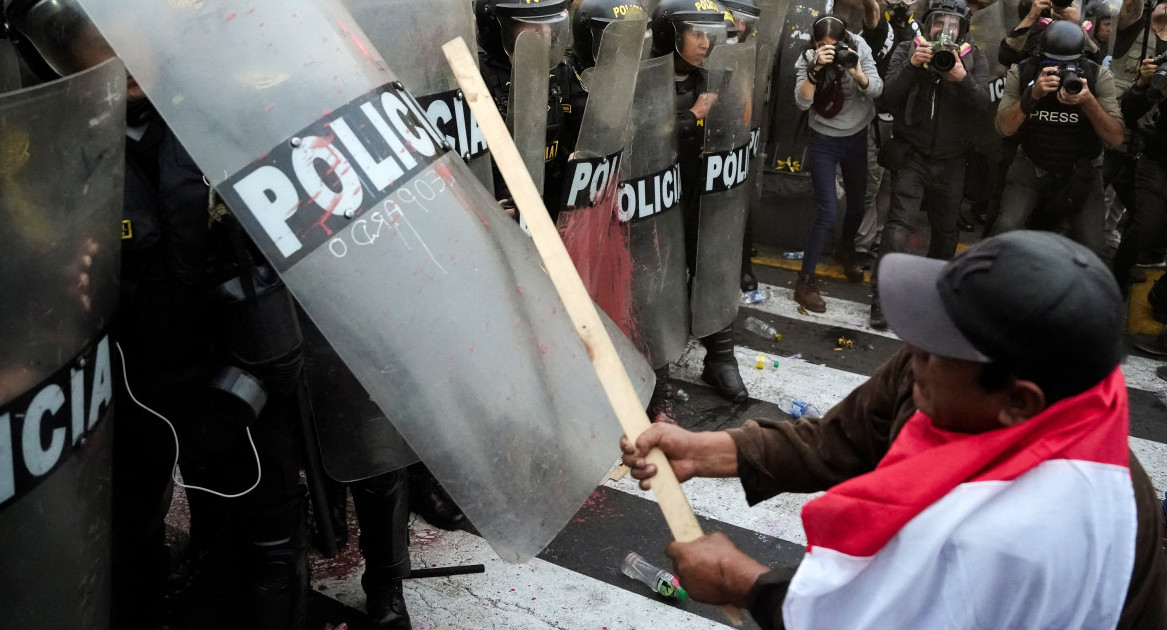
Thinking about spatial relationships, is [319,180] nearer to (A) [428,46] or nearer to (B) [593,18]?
(A) [428,46]

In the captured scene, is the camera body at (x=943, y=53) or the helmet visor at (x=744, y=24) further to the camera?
the camera body at (x=943, y=53)

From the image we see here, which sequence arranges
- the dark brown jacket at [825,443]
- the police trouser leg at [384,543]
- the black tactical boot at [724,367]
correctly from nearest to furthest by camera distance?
the dark brown jacket at [825,443] < the police trouser leg at [384,543] < the black tactical boot at [724,367]

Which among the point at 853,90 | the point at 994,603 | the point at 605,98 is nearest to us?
the point at 994,603

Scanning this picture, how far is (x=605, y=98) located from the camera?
3.57m

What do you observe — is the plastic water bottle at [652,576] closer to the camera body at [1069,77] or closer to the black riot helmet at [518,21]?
the black riot helmet at [518,21]

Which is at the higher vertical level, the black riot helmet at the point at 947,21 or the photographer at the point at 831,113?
the black riot helmet at the point at 947,21

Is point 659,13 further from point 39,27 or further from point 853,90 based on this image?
point 39,27

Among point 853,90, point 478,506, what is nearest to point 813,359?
point 853,90

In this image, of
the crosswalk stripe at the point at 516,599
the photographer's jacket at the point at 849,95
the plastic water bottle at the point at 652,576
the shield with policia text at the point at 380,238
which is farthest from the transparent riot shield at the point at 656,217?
the photographer's jacket at the point at 849,95

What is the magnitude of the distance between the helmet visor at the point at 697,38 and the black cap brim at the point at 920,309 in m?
2.94

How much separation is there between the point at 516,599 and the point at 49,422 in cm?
220

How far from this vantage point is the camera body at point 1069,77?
5.34 m

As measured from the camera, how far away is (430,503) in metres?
3.95

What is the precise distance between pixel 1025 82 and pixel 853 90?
0.99m
